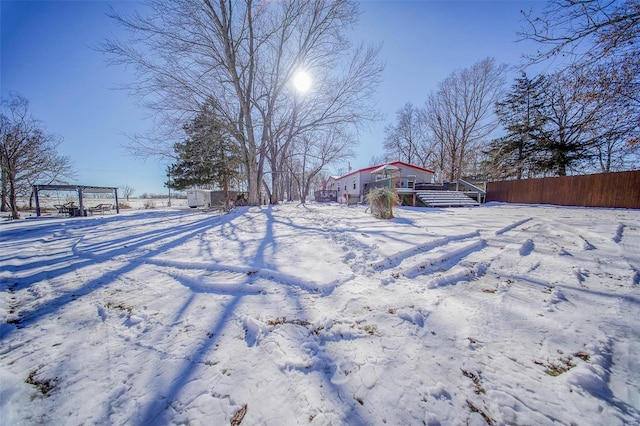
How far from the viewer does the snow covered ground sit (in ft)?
3.23

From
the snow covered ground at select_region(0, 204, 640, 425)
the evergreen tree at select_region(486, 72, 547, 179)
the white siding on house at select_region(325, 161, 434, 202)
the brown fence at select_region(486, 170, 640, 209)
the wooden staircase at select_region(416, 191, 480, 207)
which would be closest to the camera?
the snow covered ground at select_region(0, 204, 640, 425)

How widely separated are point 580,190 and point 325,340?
15939 millimetres

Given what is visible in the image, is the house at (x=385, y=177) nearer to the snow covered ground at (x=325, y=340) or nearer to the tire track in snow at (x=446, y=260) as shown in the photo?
the tire track in snow at (x=446, y=260)

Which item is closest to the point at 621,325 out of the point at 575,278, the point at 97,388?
the point at 575,278

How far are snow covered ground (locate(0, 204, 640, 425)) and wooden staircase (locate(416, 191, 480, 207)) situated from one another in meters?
9.62

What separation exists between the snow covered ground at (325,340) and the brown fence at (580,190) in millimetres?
11170

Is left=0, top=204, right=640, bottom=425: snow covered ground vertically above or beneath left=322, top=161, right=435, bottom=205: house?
beneath

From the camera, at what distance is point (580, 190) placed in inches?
416

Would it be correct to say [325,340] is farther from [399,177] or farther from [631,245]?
[399,177]

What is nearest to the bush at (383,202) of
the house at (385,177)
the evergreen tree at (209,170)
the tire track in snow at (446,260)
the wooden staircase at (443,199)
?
the tire track in snow at (446,260)

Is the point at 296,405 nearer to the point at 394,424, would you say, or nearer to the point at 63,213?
the point at 394,424

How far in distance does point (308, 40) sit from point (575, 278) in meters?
11.8

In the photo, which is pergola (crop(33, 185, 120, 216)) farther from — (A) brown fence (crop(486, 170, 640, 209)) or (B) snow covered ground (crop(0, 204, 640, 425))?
(A) brown fence (crop(486, 170, 640, 209))

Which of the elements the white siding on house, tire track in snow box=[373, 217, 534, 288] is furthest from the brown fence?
tire track in snow box=[373, 217, 534, 288]
